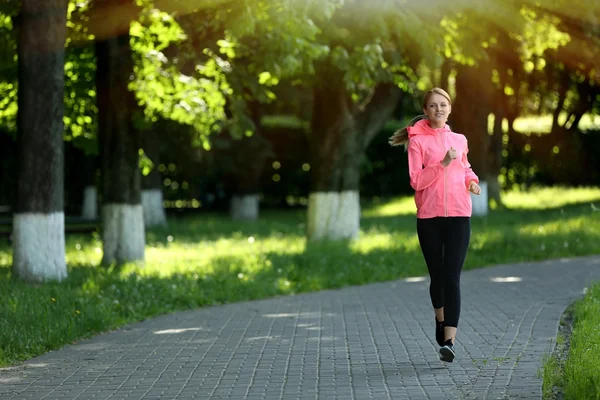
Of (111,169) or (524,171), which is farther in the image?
(524,171)

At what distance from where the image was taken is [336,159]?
22281 mm

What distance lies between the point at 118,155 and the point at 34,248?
10.8 ft

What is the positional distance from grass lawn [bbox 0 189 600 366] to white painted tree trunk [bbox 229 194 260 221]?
4.48 metres

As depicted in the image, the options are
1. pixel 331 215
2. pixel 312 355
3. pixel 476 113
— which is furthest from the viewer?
pixel 476 113

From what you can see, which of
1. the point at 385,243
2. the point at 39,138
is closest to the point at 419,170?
the point at 39,138

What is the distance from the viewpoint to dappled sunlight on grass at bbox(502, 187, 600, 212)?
38.8m

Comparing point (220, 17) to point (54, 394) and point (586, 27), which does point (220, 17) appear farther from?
point (586, 27)

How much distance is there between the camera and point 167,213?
38406mm

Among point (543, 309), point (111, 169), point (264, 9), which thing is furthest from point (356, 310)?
point (111, 169)

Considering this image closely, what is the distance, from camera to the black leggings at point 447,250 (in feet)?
28.0

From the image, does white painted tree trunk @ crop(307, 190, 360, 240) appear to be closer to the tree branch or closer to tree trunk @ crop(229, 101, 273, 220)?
the tree branch

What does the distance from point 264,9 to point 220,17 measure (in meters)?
0.61

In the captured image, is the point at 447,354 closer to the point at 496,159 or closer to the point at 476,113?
the point at 476,113

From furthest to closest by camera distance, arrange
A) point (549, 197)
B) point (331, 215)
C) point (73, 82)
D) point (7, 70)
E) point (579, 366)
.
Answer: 1. point (549, 197)
2. point (331, 215)
3. point (73, 82)
4. point (7, 70)
5. point (579, 366)
